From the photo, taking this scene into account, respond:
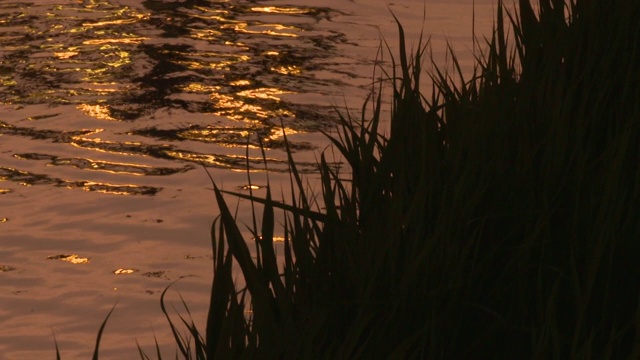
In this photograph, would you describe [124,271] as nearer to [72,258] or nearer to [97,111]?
[72,258]

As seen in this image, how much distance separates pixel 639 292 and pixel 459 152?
44 centimetres

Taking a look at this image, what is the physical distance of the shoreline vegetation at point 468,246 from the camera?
6.84ft

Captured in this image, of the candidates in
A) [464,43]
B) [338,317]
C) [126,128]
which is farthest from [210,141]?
[338,317]

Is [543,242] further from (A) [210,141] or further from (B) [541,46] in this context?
(A) [210,141]

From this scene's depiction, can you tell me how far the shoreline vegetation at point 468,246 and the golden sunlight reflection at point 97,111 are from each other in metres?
2.80

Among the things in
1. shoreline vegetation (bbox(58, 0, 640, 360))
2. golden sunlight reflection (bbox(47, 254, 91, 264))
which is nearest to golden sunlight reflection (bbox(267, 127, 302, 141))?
golden sunlight reflection (bbox(47, 254, 91, 264))

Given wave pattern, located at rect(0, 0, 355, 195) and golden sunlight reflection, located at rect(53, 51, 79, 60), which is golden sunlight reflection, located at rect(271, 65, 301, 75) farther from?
golden sunlight reflection, located at rect(53, 51, 79, 60)

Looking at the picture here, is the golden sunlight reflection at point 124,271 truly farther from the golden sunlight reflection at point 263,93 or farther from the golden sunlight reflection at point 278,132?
the golden sunlight reflection at point 263,93

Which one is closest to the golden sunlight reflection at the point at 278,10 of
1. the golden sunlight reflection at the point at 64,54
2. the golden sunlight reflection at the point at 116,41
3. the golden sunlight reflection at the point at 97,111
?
the golden sunlight reflection at the point at 116,41

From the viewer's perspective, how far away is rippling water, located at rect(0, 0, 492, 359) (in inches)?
156

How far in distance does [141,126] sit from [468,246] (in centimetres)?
339

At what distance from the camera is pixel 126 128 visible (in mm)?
5480

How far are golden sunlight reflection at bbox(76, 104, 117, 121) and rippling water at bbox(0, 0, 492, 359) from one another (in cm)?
1

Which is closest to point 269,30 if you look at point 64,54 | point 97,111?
point 64,54
